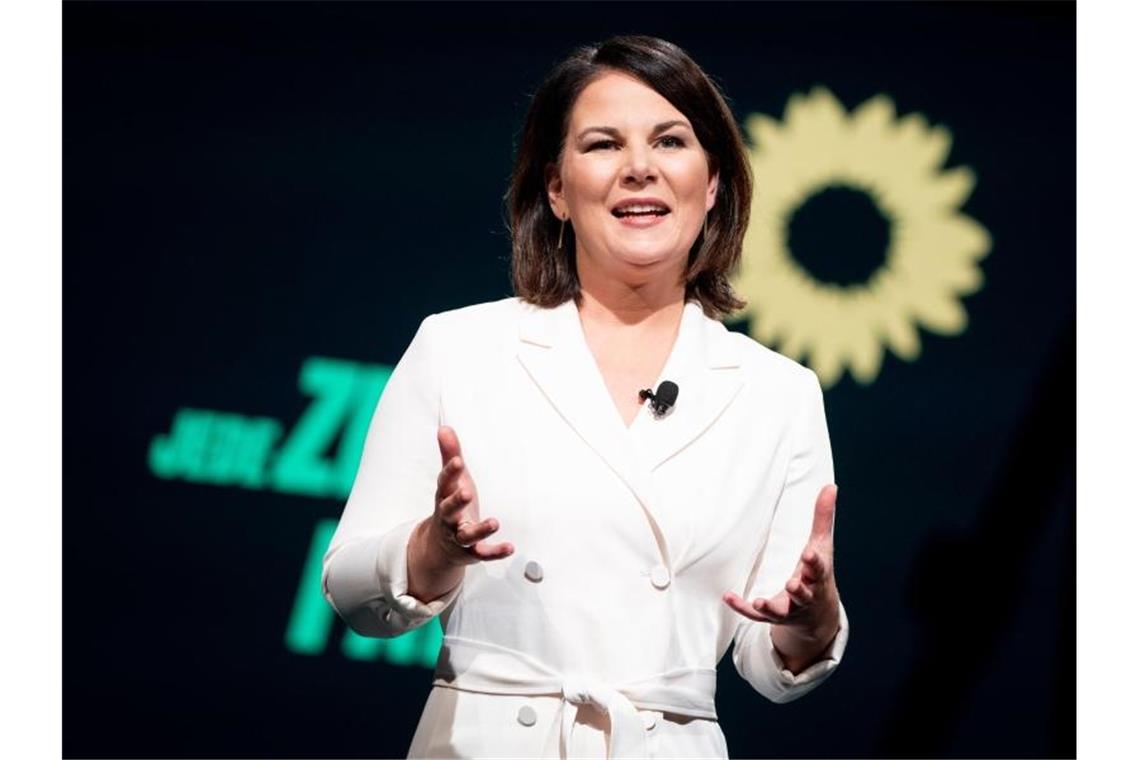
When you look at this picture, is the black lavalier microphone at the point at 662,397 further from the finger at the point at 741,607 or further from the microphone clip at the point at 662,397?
the finger at the point at 741,607

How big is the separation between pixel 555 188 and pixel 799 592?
70cm

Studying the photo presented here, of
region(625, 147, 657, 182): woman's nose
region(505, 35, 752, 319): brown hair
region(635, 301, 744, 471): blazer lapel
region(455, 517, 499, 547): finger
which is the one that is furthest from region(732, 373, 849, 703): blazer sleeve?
region(455, 517, 499, 547): finger

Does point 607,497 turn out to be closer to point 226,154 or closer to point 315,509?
point 315,509

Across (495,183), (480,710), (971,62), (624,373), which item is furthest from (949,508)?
(480,710)

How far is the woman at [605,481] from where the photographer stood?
1794 millimetres

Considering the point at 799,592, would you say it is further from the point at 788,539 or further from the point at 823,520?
the point at 788,539

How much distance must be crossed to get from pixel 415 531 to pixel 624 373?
40 centimetres

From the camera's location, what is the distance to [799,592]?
1734 mm

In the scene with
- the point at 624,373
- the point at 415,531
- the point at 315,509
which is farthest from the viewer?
the point at 315,509

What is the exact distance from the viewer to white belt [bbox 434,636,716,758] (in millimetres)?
Result: 1777

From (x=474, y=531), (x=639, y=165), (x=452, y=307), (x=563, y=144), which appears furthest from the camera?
(x=452, y=307)

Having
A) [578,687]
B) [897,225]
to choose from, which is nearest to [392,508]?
[578,687]

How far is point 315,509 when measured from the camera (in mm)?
3508

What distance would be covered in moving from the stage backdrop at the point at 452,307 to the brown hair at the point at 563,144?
1.38 m
